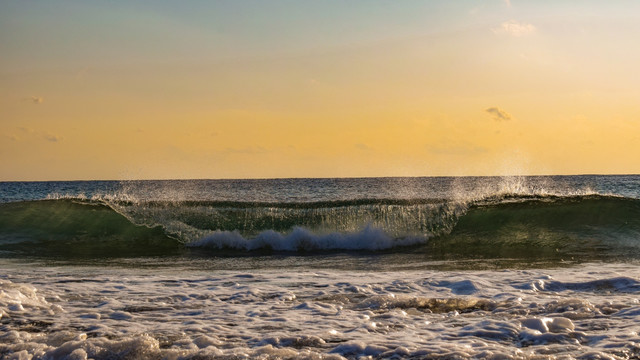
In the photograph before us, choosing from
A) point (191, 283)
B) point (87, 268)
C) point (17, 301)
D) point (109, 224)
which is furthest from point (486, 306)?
A: point (109, 224)

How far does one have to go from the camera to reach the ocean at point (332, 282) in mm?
4695

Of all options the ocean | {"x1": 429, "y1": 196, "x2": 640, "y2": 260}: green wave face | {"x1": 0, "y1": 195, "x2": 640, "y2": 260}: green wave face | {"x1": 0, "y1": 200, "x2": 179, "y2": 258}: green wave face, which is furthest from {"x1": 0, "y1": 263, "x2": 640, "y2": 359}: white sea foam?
{"x1": 0, "y1": 200, "x2": 179, "y2": 258}: green wave face

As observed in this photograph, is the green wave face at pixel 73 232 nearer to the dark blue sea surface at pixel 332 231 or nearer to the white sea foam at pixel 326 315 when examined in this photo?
the dark blue sea surface at pixel 332 231

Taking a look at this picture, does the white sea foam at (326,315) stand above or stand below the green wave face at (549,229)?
below

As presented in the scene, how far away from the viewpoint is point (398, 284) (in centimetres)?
740

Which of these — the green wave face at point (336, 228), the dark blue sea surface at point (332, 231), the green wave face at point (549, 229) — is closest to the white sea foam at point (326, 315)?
the dark blue sea surface at point (332, 231)

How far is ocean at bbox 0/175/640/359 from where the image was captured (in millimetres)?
4695

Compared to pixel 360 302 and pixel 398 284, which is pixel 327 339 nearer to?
pixel 360 302

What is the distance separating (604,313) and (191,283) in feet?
17.1

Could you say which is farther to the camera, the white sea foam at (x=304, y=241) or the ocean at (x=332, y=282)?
the white sea foam at (x=304, y=241)

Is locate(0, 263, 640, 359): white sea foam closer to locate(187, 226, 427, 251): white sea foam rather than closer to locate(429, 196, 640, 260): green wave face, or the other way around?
locate(429, 196, 640, 260): green wave face

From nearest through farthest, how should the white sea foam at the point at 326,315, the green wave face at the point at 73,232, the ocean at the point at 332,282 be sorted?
the white sea foam at the point at 326,315 < the ocean at the point at 332,282 < the green wave face at the point at 73,232

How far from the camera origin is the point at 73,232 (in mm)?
15844

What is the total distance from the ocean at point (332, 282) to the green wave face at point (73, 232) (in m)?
0.08
